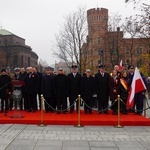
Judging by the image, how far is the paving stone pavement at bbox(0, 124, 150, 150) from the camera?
8.09 meters

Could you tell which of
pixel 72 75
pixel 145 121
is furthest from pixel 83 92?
pixel 145 121

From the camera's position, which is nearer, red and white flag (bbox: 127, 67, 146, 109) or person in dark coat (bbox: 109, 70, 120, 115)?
red and white flag (bbox: 127, 67, 146, 109)

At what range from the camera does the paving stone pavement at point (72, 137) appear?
319 inches

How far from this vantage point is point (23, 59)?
4178 inches

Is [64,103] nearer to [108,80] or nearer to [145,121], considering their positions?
[108,80]

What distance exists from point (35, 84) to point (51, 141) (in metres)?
4.98

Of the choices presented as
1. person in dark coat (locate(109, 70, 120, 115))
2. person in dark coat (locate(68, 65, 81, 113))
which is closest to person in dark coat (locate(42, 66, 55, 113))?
person in dark coat (locate(68, 65, 81, 113))

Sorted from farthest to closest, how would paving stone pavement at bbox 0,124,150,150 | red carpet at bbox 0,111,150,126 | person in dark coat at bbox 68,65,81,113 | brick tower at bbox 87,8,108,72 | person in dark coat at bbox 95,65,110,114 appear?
brick tower at bbox 87,8,108,72
person in dark coat at bbox 68,65,81,113
person in dark coat at bbox 95,65,110,114
red carpet at bbox 0,111,150,126
paving stone pavement at bbox 0,124,150,150

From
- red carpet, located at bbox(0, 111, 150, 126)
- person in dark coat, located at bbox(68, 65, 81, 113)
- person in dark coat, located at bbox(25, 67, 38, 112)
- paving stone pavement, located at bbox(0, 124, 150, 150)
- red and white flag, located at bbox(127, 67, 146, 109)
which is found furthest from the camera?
person in dark coat, located at bbox(25, 67, 38, 112)

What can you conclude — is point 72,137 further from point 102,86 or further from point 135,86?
point 102,86

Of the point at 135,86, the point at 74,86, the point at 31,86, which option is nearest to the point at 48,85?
the point at 31,86

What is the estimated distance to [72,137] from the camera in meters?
9.25

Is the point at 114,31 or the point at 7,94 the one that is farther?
the point at 114,31

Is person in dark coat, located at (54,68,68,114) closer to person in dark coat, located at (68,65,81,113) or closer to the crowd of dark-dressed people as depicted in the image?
the crowd of dark-dressed people
